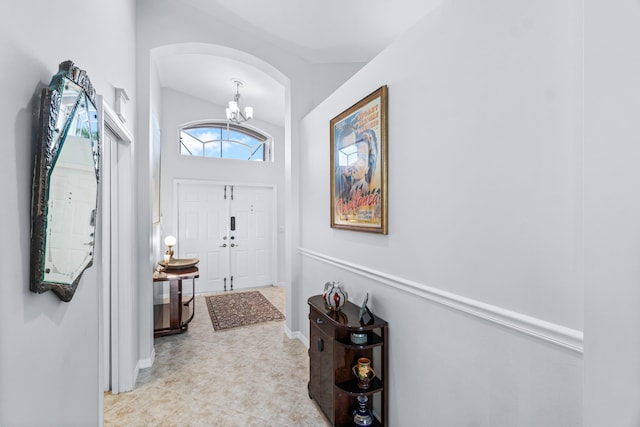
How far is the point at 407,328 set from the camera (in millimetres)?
1714

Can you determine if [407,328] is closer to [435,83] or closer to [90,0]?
[435,83]

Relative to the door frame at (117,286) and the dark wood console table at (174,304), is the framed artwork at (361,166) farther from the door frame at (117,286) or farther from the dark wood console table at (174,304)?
the dark wood console table at (174,304)

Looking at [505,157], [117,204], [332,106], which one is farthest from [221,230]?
[505,157]

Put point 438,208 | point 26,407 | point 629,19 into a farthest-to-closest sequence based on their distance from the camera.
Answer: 1. point 438,208
2. point 26,407
3. point 629,19

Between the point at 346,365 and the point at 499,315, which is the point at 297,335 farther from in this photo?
the point at 499,315

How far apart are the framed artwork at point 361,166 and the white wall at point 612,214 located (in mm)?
1175

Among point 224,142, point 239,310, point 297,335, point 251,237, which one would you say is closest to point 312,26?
point 224,142

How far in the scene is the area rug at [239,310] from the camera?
12.7 ft

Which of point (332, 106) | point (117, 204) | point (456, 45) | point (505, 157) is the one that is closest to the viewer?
point (505, 157)

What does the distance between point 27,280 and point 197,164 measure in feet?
14.5

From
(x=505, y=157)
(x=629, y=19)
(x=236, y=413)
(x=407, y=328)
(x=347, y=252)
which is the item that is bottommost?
(x=236, y=413)

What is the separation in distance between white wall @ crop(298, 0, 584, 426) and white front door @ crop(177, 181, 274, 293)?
3.97 m

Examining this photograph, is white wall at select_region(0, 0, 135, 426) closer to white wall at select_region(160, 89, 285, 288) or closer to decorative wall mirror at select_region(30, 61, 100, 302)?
decorative wall mirror at select_region(30, 61, 100, 302)

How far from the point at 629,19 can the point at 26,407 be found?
1.86m
